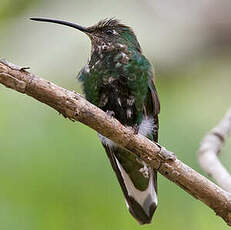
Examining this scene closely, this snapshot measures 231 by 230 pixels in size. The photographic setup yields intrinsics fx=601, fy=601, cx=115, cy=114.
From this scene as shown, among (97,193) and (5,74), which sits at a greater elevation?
(5,74)

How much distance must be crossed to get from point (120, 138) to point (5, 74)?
23.9 inches

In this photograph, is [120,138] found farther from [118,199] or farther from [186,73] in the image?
[186,73]

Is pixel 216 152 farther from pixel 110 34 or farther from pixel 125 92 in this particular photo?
pixel 110 34

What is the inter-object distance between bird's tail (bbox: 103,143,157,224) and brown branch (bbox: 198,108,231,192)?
13.5 inches

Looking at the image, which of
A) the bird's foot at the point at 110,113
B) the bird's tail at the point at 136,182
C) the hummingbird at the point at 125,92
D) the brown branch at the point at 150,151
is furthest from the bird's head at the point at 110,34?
the brown branch at the point at 150,151

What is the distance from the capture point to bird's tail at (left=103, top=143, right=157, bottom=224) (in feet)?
10.9

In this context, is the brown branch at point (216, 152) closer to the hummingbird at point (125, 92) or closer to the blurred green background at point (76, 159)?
the blurred green background at point (76, 159)

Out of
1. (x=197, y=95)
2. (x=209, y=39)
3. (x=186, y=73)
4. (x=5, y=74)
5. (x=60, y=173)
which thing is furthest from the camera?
(x=209, y=39)

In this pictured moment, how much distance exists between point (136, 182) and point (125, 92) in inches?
27.3

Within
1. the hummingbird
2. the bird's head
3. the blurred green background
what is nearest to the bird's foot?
the hummingbird

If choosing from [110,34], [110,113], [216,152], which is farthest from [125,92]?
[216,152]

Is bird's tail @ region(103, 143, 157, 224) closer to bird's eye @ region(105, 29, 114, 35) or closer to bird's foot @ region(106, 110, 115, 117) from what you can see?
bird's foot @ region(106, 110, 115, 117)

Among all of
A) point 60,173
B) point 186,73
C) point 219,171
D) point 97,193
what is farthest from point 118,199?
point 186,73

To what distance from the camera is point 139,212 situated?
3393mm
